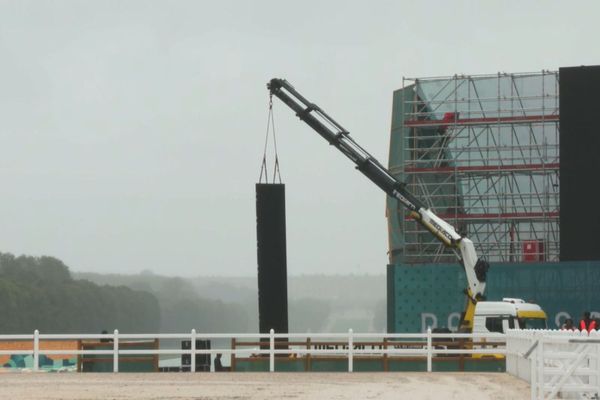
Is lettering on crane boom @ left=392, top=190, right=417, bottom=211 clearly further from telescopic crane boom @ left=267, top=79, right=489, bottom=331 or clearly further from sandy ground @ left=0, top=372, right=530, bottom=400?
sandy ground @ left=0, top=372, right=530, bottom=400

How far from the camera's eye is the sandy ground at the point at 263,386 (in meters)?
26.1

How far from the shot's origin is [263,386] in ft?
98.2

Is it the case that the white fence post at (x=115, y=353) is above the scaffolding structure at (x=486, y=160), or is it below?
below

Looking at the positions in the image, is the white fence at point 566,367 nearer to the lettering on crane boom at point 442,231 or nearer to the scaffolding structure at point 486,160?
the lettering on crane boom at point 442,231

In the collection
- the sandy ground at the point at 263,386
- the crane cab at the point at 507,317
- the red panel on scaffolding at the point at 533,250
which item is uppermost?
the red panel on scaffolding at the point at 533,250

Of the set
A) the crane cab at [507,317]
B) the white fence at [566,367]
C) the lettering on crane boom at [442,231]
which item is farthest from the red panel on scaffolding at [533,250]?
the white fence at [566,367]

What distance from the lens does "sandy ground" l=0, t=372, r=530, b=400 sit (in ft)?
85.6

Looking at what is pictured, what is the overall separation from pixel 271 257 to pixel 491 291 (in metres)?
15.5

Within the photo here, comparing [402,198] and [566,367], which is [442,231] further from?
[566,367]

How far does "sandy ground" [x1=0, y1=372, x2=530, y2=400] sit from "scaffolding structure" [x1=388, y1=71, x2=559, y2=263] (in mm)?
24173

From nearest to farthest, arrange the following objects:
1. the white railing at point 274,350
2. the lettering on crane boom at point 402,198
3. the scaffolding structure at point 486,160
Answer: the white railing at point 274,350, the lettering on crane boom at point 402,198, the scaffolding structure at point 486,160

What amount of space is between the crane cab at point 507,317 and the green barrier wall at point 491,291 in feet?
42.6

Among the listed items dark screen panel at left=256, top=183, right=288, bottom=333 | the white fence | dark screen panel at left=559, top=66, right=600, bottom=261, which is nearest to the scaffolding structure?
dark screen panel at left=559, top=66, right=600, bottom=261

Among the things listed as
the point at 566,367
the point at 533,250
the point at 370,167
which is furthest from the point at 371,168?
the point at 566,367
